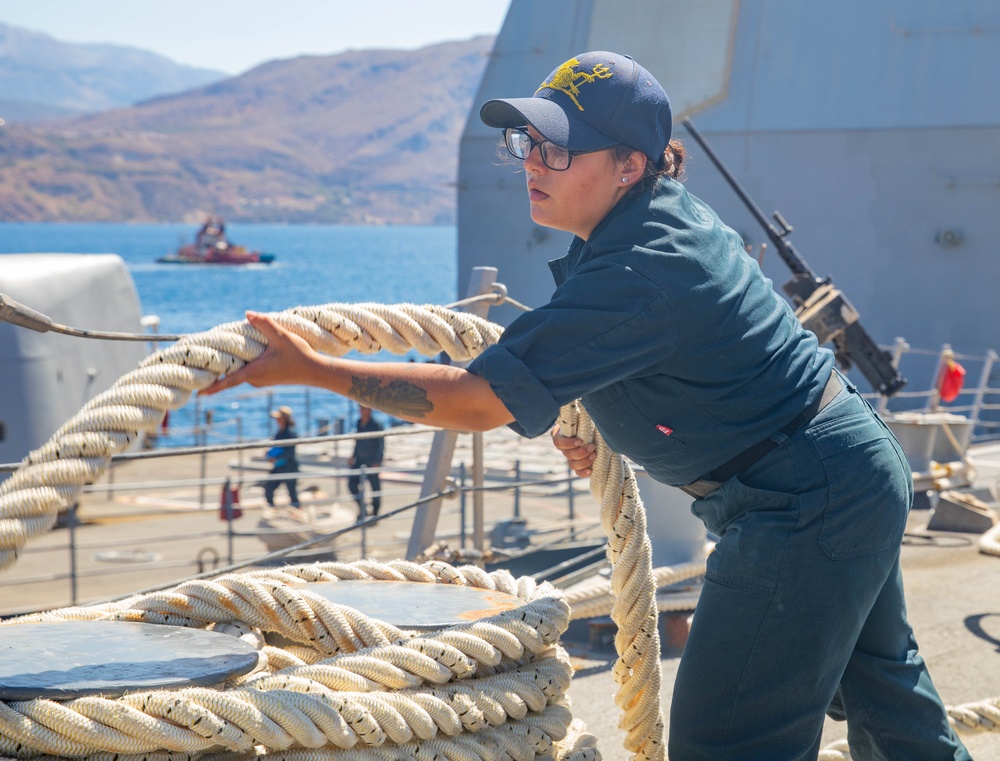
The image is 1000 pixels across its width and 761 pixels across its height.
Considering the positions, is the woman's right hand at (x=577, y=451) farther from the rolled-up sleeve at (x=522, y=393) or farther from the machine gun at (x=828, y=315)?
the machine gun at (x=828, y=315)

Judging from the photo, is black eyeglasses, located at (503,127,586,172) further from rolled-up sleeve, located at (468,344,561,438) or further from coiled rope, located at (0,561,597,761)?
coiled rope, located at (0,561,597,761)

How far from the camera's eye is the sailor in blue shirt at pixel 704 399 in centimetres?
170

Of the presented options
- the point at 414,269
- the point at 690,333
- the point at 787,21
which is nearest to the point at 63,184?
the point at 414,269

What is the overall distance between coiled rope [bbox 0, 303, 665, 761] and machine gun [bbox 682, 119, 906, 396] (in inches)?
185

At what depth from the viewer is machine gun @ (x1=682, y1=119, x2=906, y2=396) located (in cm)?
706

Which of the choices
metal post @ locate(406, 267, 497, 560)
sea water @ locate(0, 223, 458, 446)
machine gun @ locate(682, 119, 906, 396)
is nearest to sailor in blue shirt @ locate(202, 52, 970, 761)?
metal post @ locate(406, 267, 497, 560)

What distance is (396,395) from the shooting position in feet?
5.68

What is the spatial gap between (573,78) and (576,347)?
0.48 metres

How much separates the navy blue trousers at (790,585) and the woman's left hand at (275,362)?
0.73 meters

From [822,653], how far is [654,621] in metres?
0.55

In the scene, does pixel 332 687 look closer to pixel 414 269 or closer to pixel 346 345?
pixel 346 345

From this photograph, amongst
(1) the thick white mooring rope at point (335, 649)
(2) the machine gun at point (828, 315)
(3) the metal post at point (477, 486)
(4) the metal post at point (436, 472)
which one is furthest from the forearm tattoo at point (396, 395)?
(2) the machine gun at point (828, 315)

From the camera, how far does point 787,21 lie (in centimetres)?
1555

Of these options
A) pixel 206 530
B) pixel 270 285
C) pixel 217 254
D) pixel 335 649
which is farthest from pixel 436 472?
pixel 217 254
